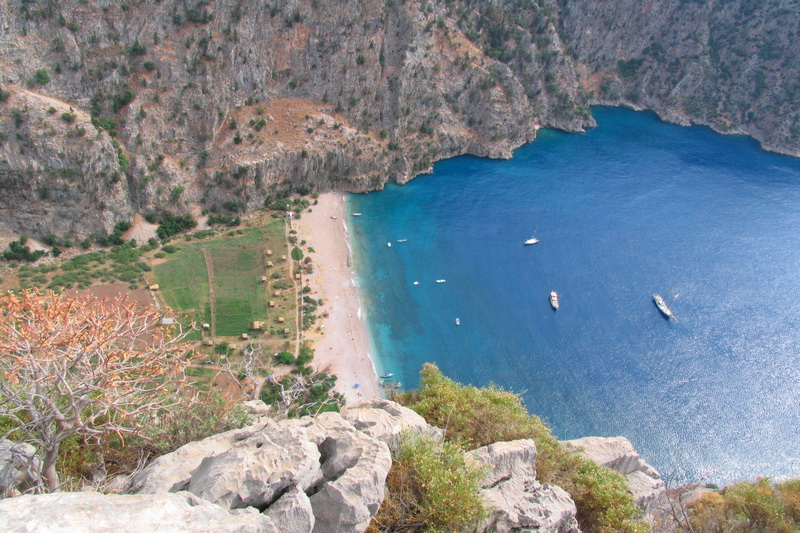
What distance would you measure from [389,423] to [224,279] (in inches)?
2014

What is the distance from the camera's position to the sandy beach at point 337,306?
5725 centimetres

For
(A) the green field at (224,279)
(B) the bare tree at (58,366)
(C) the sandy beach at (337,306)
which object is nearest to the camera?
(B) the bare tree at (58,366)

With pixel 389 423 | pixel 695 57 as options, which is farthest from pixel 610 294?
pixel 695 57

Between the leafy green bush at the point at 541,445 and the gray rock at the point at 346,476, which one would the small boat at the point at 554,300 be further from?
the gray rock at the point at 346,476

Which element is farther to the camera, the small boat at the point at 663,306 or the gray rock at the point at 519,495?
the small boat at the point at 663,306

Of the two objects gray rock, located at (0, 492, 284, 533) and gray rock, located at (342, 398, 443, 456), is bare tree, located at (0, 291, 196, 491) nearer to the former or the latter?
gray rock, located at (0, 492, 284, 533)

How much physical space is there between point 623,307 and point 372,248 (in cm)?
4185

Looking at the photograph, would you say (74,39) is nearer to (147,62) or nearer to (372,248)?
(147,62)

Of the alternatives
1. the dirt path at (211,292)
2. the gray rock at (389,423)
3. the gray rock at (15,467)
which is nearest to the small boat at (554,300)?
the gray rock at (389,423)

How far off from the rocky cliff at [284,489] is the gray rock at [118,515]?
0.8 inches

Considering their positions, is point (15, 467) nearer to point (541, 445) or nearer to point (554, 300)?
point (541, 445)

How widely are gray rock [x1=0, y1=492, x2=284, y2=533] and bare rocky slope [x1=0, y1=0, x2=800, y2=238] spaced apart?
6962cm

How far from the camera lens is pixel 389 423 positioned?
21672 millimetres

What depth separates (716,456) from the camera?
51688 millimetres
